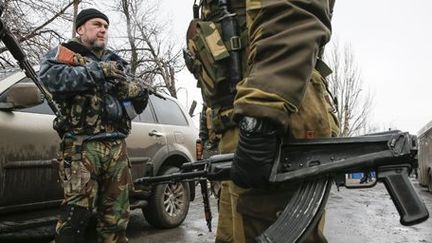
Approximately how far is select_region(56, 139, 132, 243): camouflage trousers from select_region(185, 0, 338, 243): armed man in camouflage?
1.72 meters

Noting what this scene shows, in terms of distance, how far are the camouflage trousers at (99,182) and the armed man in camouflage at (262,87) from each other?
67.6 inches

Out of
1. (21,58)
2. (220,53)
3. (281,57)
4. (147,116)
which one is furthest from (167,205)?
(281,57)

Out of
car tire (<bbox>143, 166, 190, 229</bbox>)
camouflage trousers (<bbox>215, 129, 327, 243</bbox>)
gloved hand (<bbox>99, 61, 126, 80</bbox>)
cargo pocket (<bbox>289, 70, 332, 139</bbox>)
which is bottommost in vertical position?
car tire (<bbox>143, 166, 190, 229</bbox>)

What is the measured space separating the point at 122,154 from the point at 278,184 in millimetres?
2307

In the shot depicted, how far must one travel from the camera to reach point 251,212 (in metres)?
1.83

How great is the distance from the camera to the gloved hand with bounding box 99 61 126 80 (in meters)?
3.72

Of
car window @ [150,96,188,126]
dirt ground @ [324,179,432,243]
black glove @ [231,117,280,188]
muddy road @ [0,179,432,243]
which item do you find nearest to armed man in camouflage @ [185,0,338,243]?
black glove @ [231,117,280,188]

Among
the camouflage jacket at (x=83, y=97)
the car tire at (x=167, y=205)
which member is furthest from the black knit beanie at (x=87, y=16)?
the car tire at (x=167, y=205)

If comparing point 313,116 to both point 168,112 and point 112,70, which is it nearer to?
point 112,70

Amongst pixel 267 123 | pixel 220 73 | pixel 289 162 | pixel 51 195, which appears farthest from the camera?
pixel 51 195

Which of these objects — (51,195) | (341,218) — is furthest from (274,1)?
(341,218)

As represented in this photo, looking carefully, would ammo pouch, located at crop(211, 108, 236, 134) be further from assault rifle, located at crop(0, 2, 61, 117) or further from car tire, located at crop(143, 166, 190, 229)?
car tire, located at crop(143, 166, 190, 229)

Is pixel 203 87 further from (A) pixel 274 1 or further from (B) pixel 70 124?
(B) pixel 70 124

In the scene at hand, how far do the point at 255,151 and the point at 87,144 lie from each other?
2.30 meters
